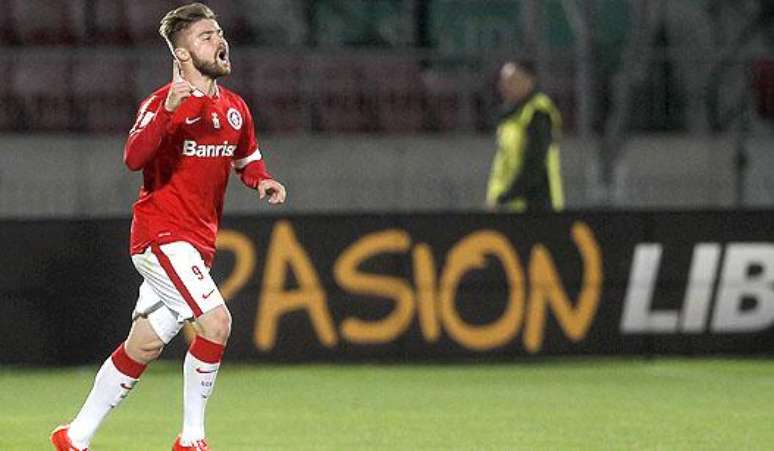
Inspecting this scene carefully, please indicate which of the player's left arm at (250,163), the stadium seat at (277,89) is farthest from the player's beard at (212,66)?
the stadium seat at (277,89)

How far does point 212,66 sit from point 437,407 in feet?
10.4

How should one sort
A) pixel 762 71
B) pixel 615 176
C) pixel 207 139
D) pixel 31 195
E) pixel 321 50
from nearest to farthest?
1. pixel 207 139
2. pixel 31 195
3. pixel 615 176
4. pixel 321 50
5. pixel 762 71

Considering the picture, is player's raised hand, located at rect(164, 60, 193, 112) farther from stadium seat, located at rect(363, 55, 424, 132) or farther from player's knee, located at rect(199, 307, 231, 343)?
stadium seat, located at rect(363, 55, 424, 132)

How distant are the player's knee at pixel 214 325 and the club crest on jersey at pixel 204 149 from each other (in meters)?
0.60

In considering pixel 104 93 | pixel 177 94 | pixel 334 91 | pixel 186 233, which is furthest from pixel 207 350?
pixel 104 93

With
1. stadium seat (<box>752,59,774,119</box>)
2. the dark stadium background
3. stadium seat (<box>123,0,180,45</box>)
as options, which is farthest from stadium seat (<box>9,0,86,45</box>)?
stadium seat (<box>752,59,774,119</box>)

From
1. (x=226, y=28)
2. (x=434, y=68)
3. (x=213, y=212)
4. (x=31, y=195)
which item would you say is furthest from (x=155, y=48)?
(x=213, y=212)

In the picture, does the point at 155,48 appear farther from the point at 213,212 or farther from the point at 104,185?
the point at 213,212

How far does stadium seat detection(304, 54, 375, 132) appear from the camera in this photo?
16.2 m

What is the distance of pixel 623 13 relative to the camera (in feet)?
56.3

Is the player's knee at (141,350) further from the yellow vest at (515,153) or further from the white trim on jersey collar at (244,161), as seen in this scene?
the yellow vest at (515,153)

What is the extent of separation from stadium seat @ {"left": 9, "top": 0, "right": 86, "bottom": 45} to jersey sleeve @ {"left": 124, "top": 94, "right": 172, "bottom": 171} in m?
10.5

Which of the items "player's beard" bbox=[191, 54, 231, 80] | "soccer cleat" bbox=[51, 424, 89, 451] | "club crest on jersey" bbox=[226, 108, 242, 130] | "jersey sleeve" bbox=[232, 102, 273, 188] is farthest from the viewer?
"jersey sleeve" bbox=[232, 102, 273, 188]

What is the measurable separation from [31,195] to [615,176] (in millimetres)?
4489
